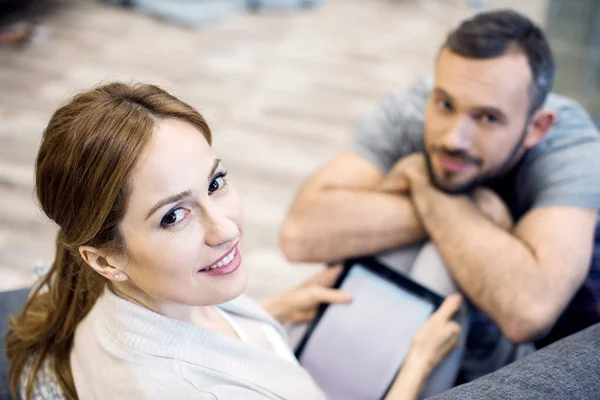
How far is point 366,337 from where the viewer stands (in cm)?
126

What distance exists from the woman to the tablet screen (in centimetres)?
21

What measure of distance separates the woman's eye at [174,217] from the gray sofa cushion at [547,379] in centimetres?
42

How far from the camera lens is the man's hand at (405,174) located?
4.76 ft

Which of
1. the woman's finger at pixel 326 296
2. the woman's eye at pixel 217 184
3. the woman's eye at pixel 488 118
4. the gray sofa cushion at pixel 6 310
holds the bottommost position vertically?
the gray sofa cushion at pixel 6 310

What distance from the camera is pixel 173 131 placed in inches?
33.8

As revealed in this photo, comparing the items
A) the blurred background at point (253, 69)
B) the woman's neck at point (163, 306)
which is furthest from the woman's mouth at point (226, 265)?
the blurred background at point (253, 69)

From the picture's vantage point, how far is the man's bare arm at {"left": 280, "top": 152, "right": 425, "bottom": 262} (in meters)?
1.38

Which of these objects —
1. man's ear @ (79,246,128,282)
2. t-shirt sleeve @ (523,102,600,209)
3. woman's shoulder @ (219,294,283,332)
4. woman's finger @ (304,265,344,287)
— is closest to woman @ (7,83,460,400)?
man's ear @ (79,246,128,282)

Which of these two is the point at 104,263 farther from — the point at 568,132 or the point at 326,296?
the point at 568,132

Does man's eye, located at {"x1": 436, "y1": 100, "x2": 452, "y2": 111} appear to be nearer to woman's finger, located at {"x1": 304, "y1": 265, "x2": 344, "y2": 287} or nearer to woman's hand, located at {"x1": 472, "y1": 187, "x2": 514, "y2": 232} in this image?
woman's hand, located at {"x1": 472, "y1": 187, "x2": 514, "y2": 232}

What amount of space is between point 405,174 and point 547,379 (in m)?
0.64

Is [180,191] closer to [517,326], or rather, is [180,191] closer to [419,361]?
[419,361]

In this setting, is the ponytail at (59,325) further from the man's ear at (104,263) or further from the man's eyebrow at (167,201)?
the man's eyebrow at (167,201)

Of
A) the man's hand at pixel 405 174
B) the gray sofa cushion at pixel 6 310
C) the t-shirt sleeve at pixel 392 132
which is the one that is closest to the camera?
the gray sofa cushion at pixel 6 310
